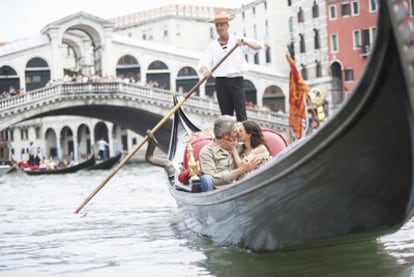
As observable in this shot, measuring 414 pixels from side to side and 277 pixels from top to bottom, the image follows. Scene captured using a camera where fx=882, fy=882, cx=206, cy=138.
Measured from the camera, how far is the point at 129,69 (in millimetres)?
22516

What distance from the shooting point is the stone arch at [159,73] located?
21.0m

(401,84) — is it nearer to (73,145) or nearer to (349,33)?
(349,33)

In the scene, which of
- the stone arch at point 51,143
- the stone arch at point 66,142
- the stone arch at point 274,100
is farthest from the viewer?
the stone arch at point 51,143

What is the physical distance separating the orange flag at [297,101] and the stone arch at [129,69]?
16.6 m

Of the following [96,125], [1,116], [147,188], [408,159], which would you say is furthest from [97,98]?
[408,159]

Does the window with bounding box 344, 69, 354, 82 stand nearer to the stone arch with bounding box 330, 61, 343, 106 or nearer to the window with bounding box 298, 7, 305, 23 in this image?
the stone arch with bounding box 330, 61, 343, 106

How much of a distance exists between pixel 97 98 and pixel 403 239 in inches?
505

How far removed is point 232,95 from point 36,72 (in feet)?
52.9

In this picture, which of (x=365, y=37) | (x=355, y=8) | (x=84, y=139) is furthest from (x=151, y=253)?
(x=84, y=139)

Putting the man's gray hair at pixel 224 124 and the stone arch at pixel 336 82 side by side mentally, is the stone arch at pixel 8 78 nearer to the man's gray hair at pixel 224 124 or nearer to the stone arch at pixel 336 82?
the stone arch at pixel 336 82

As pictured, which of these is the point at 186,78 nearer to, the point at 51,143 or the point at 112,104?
the point at 112,104

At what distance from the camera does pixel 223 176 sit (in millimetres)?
3170

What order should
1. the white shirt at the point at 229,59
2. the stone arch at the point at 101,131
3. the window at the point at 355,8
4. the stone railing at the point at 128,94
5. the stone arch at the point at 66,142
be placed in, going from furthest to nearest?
the stone arch at the point at 66,142, the stone arch at the point at 101,131, the window at the point at 355,8, the stone railing at the point at 128,94, the white shirt at the point at 229,59

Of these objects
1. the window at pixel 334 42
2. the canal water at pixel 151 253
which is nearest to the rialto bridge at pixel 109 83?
the window at pixel 334 42
